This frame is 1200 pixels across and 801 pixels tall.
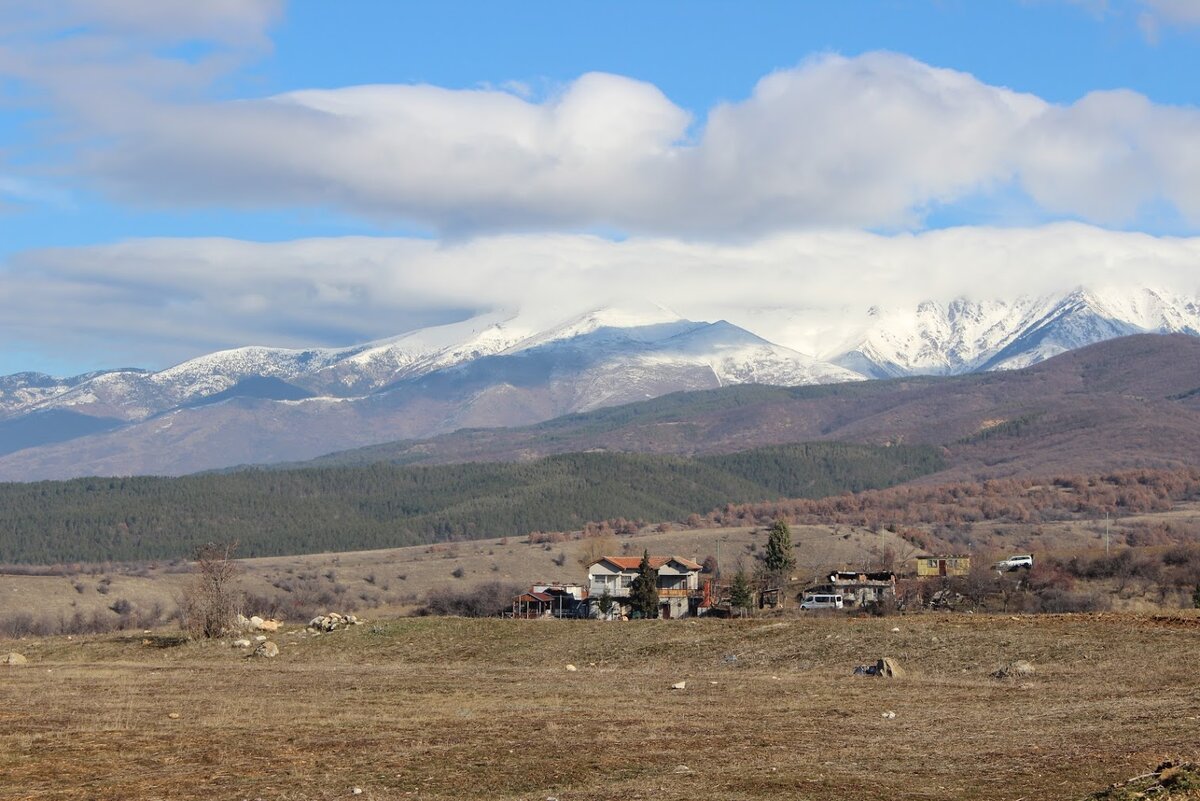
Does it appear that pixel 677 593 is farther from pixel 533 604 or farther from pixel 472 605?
pixel 472 605

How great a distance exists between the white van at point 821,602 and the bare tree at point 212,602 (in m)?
32.5

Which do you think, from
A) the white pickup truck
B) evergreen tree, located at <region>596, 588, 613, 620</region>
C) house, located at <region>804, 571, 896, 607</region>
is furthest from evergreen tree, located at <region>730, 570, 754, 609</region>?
the white pickup truck

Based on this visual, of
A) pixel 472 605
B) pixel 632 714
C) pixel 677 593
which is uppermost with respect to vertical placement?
pixel 677 593

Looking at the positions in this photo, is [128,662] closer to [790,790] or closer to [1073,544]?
[790,790]

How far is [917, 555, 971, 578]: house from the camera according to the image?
358 ft

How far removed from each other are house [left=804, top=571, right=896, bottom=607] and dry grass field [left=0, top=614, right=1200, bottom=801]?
32.0 meters

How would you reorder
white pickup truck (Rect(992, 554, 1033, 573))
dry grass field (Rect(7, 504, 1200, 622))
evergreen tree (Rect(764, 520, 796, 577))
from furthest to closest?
dry grass field (Rect(7, 504, 1200, 622)) < evergreen tree (Rect(764, 520, 796, 577)) < white pickup truck (Rect(992, 554, 1033, 573))

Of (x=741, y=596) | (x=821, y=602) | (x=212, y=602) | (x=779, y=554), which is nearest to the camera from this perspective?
(x=212, y=602)

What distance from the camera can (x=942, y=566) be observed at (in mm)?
110625

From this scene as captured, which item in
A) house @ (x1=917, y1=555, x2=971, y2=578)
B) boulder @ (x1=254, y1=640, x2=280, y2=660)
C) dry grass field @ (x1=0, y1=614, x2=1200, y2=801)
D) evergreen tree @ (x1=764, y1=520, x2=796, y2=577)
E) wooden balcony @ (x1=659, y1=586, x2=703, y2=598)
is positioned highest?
evergreen tree @ (x1=764, y1=520, x2=796, y2=577)

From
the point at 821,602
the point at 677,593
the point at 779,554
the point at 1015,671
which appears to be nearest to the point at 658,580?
the point at 677,593

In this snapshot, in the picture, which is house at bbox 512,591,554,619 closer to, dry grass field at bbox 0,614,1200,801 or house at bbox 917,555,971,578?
house at bbox 917,555,971,578

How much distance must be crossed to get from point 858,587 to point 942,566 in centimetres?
1515

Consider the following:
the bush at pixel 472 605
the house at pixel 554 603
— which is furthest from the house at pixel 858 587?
the bush at pixel 472 605
